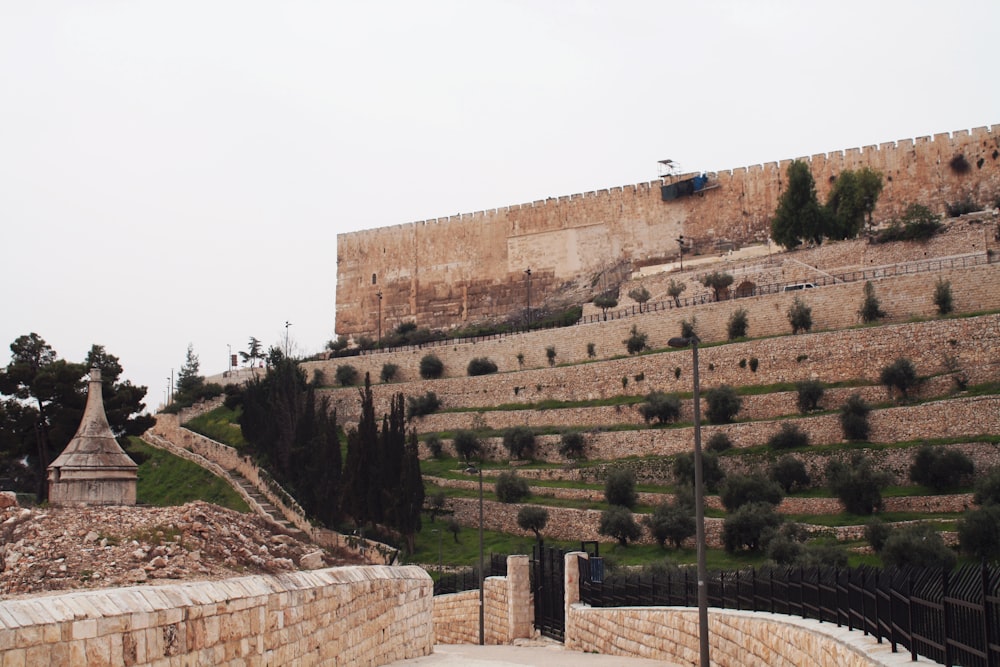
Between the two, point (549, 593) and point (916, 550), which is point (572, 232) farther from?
point (549, 593)

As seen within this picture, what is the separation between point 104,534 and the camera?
14.0 m

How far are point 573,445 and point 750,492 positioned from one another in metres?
8.92

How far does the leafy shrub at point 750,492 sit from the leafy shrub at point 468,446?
39.3ft

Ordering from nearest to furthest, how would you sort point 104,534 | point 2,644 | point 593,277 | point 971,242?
point 2,644 → point 104,534 → point 971,242 → point 593,277

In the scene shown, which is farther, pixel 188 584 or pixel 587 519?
pixel 587 519

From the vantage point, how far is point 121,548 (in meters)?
13.3

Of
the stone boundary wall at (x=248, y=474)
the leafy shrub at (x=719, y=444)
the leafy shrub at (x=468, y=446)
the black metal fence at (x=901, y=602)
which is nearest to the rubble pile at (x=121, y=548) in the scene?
the black metal fence at (x=901, y=602)

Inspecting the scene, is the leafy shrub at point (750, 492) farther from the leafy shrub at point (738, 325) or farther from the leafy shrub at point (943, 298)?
the leafy shrub at point (738, 325)

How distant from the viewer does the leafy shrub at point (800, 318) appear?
4094 cm

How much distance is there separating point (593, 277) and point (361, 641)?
45.6m

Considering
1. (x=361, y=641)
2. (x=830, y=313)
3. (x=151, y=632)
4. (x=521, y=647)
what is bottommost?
(x=521, y=647)

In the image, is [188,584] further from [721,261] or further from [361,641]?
[721,261]

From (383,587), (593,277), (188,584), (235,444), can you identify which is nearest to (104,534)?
(383,587)

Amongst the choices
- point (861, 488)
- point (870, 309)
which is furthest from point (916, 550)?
point (870, 309)
